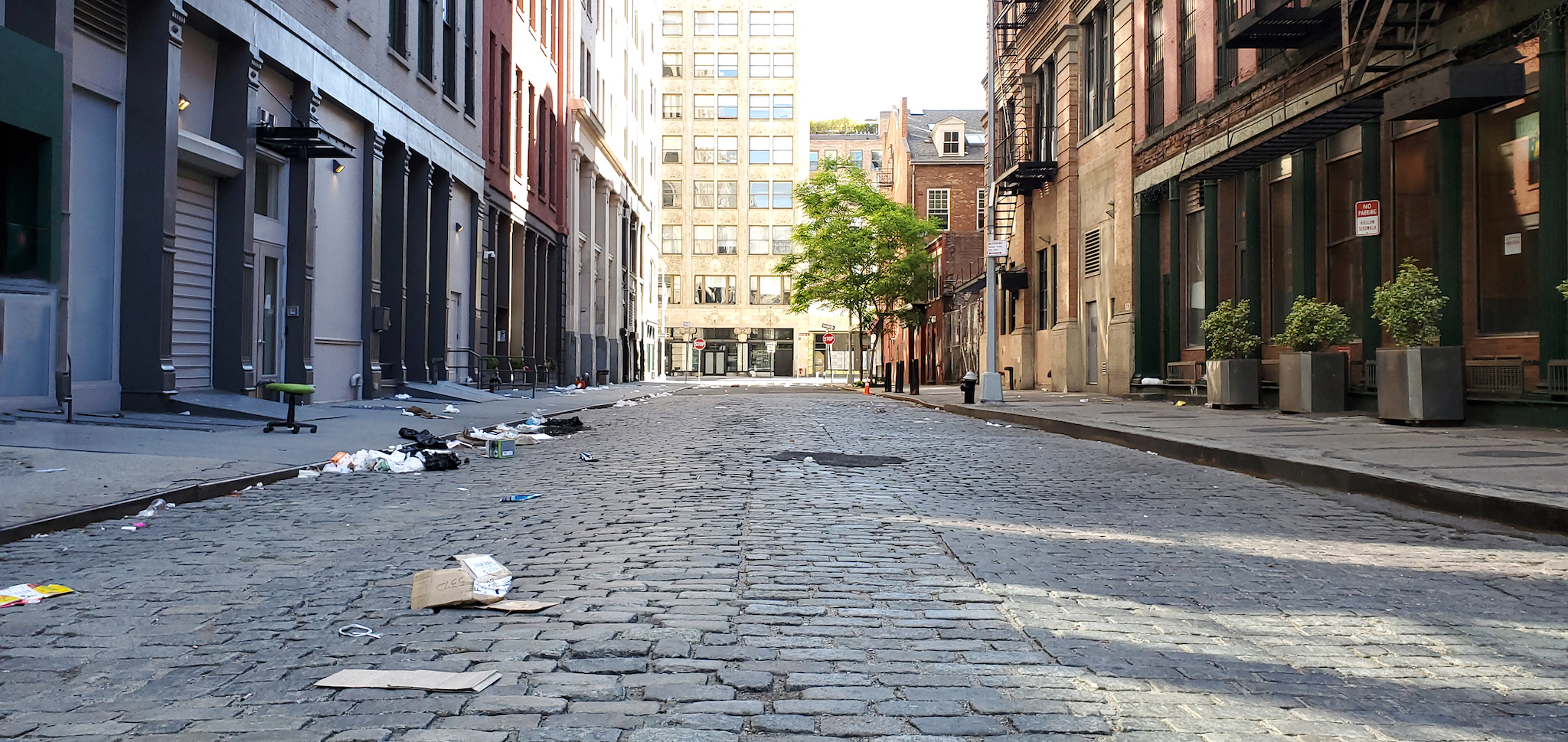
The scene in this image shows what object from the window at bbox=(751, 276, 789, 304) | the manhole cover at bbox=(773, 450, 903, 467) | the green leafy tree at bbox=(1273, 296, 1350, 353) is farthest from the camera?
the window at bbox=(751, 276, 789, 304)

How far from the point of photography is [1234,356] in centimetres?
2006

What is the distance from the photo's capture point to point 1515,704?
12.2 feet

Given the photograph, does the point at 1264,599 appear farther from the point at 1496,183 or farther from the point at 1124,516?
the point at 1496,183

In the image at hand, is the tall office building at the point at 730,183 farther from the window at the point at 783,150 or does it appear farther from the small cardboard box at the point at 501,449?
the small cardboard box at the point at 501,449

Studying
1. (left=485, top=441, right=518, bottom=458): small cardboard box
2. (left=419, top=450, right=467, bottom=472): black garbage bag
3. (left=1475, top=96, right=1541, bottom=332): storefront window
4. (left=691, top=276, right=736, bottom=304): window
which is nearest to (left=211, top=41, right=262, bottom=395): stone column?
(left=485, top=441, right=518, bottom=458): small cardboard box

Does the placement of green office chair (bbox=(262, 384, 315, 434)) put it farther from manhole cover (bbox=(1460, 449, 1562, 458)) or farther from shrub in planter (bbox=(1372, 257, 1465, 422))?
shrub in planter (bbox=(1372, 257, 1465, 422))

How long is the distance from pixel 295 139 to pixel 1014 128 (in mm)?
26118

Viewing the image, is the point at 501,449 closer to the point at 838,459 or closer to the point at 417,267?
the point at 838,459

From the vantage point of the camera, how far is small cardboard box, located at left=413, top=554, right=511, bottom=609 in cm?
506

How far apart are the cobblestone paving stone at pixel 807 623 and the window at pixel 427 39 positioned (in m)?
18.8

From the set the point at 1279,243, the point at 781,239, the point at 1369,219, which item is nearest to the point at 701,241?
the point at 781,239

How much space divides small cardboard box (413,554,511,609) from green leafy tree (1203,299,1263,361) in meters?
16.7

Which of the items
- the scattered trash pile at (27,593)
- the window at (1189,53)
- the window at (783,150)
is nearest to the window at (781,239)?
the window at (783,150)

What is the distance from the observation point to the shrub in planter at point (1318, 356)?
16.7 metres
